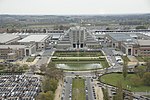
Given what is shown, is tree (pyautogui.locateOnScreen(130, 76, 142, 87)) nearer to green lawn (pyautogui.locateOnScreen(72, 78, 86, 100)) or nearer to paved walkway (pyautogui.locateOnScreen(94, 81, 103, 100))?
paved walkway (pyautogui.locateOnScreen(94, 81, 103, 100))

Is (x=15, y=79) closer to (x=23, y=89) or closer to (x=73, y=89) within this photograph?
(x=23, y=89)

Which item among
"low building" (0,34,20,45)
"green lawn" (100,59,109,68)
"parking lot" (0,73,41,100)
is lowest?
"green lawn" (100,59,109,68)

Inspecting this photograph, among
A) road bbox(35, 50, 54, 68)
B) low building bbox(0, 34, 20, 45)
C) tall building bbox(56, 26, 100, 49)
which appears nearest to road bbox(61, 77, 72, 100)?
road bbox(35, 50, 54, 68)

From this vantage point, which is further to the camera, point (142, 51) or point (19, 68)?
point (142, 51)

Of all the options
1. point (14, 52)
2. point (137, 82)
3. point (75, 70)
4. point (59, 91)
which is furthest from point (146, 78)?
point (14, 52)

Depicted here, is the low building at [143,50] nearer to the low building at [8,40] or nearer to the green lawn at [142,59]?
the green lawn at [142,59]

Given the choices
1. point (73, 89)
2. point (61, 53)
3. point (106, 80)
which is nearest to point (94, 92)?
point (73, 89)
